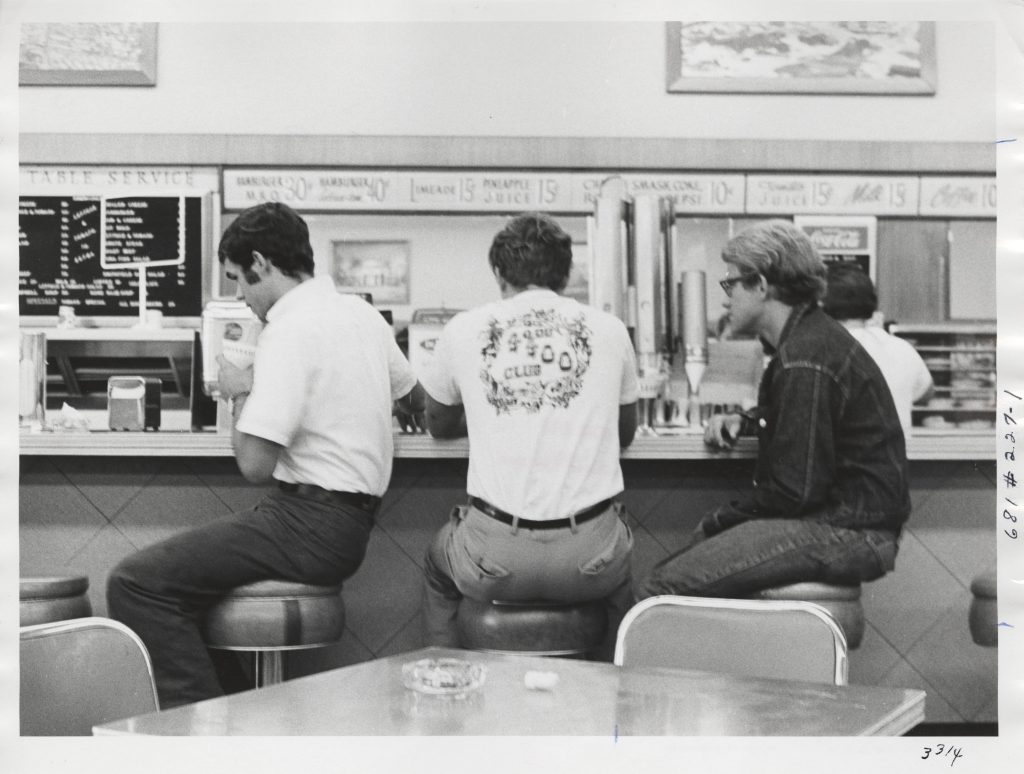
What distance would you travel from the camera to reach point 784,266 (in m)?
2.64

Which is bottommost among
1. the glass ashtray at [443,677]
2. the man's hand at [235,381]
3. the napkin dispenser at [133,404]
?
the glass ashtray at [443,677]

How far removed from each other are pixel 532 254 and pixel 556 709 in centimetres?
144

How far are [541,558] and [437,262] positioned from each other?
1464mm

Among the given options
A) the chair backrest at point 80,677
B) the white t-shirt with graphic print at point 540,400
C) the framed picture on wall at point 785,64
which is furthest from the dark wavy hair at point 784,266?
the chair backrest at point 80,677

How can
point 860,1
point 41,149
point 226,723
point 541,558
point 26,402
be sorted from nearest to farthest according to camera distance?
point 226,723, point 860,1, point 541,558, point 26,402, point 41,149

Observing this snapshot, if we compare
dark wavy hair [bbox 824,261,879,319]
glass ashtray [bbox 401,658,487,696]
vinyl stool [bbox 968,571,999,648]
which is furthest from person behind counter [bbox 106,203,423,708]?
vinyl stool [bbox 968,571,999,648]

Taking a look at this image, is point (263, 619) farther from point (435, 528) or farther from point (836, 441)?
point (836, 441)

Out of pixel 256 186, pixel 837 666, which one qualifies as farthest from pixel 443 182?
pixel 837 666

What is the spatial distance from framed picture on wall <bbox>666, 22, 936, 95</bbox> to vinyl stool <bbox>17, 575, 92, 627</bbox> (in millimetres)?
2311

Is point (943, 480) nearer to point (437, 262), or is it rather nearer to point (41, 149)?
point (437, 262)

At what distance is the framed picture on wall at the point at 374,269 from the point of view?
3668 millimetres

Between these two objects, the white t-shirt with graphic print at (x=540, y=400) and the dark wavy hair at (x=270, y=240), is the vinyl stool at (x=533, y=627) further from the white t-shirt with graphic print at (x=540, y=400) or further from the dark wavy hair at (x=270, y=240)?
the dark wavy hair at (x=270, y=240)

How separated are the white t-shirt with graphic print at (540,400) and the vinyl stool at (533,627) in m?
0.22

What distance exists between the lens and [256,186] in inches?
144
